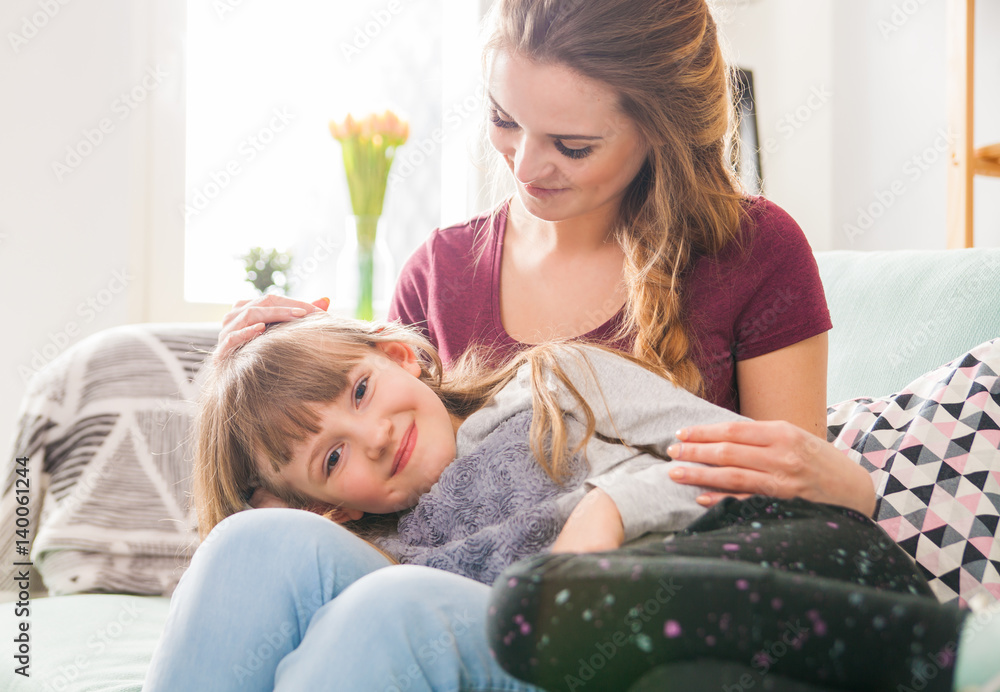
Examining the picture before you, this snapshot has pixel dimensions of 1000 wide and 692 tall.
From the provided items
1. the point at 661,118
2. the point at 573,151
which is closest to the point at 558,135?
the point at 573,151

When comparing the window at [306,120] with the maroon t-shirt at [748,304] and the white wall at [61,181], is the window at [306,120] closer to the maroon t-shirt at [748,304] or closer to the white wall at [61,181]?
the white wall at [61,181]

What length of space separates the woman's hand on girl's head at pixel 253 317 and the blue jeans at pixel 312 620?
0.34 m

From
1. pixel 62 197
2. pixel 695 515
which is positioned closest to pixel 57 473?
pixel 62 197

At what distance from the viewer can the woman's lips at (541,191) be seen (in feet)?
3.58

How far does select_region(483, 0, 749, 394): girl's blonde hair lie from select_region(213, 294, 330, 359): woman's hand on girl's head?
418 mm

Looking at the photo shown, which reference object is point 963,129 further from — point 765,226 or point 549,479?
point 549,479

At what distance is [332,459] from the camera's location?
3.22ft

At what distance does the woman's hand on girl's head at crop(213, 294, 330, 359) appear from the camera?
3.51 ft

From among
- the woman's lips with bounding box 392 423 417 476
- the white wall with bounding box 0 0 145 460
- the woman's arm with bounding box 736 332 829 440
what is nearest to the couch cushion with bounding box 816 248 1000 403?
the woman's arm with bounding box 736 332 829 440

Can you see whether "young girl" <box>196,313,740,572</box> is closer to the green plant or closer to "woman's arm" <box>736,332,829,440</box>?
"woman's arm" <box>736,332,829,440</box>

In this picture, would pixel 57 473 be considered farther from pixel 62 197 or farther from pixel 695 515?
pixel 695 515

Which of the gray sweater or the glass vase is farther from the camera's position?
the glass vase

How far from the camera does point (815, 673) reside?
528 millimetres

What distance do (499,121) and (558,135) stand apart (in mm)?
107
